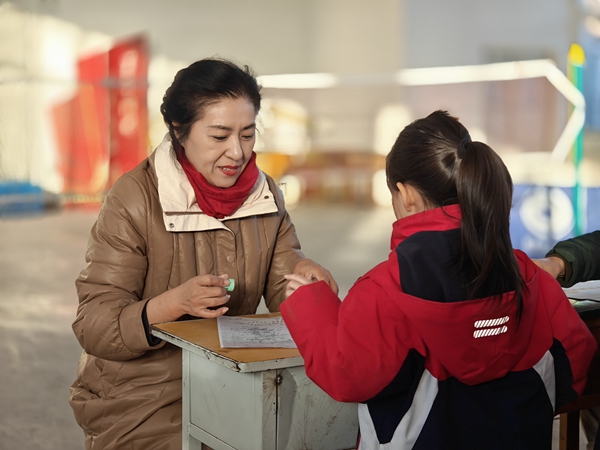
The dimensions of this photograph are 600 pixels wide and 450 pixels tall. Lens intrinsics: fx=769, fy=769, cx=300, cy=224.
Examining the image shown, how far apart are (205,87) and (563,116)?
20.0 feet

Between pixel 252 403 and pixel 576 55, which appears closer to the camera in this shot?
pixel 252 403

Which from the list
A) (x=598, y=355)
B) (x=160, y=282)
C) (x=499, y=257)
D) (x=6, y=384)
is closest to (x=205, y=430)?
(x=160, y=282)

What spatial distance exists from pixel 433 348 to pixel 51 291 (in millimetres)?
5548

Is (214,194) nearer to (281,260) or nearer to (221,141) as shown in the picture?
(221,141)

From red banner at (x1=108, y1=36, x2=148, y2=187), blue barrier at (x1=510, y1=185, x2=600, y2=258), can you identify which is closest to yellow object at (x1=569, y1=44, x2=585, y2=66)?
blue barrier at (x1=510, y1=185, x2=600, y2=258)

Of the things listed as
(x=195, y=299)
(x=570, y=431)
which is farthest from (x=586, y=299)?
(x=195, y=299)

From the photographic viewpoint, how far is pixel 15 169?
30.5 ft

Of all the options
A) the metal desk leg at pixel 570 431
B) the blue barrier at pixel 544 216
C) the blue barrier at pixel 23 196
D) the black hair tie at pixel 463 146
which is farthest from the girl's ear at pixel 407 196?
the blue barrier at pixel 23 196

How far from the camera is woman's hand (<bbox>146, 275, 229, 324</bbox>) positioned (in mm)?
1817

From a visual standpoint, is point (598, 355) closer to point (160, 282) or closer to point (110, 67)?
point (160, 282)

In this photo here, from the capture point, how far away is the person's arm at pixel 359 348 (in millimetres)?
1288

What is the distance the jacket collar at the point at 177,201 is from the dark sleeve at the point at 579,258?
2.74 ft

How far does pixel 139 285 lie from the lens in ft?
6.63

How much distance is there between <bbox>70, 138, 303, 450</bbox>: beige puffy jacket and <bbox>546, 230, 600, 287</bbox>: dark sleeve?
2.75ft
